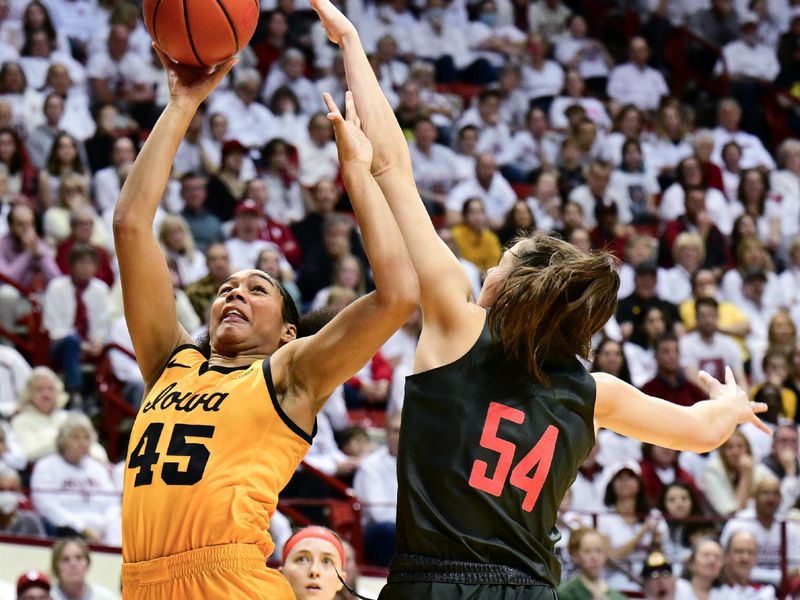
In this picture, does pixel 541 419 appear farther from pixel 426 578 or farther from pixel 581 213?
pixel 581 213

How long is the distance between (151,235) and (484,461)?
1.20 meters

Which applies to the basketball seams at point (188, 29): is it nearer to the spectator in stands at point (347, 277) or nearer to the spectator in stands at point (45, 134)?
the spectator in stands at point (347, 277)

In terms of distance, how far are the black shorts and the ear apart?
88cm

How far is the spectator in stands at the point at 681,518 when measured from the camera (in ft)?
29.0

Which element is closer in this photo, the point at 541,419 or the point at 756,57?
the point at 541,419

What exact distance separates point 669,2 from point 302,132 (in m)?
6.86

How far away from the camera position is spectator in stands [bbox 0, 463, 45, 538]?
8.02 meters

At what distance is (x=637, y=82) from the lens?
16.4 m

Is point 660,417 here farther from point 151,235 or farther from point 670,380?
point 670,380

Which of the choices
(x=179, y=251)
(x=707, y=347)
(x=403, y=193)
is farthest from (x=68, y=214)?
(x=403, y=193)

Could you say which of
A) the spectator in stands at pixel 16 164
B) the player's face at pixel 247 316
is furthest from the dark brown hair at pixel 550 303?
the spectator in stands at pixel 16 164

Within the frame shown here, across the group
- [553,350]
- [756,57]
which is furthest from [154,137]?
[756,57]

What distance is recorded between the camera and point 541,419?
3.76 metres

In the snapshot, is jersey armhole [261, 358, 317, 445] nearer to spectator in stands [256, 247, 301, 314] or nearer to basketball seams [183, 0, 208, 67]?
basketball seams [183, 0, 208, 67]
